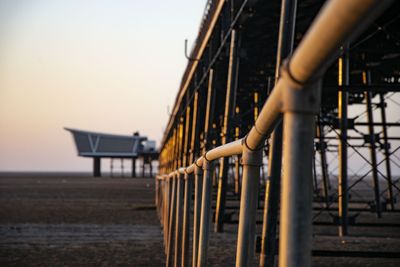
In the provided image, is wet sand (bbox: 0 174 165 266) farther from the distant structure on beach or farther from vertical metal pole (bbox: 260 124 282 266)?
the distant structure on beach

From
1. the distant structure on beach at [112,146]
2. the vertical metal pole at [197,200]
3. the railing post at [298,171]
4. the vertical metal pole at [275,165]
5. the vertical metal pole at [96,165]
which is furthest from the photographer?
the vertical metal pole at [96,165]

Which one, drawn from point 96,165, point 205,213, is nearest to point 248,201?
point 205,213

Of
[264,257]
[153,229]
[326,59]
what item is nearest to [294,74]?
[326,59]

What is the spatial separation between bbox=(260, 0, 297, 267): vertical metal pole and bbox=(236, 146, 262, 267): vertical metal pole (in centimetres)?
539

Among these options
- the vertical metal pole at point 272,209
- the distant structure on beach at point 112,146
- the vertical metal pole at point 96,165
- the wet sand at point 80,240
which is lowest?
the wet sand at point 80,240

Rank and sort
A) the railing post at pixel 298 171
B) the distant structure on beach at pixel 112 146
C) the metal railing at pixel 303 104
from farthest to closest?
the distant structure on beach at pixel 112 146 → the railing post at pixel 298 171 → the metal railing at pixel 303 104

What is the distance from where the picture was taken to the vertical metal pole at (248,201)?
84.4 inches

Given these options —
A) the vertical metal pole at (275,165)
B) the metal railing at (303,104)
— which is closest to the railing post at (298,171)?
the metal railing at (303,104)

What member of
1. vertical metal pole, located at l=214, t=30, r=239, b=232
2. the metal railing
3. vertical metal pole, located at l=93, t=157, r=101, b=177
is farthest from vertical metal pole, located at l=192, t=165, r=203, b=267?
vertical metal pole, located at l=93, t=157, r=101, b=177

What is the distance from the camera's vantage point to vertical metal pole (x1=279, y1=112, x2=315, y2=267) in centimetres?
123

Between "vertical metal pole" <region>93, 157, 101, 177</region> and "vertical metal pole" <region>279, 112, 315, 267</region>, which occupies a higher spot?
"vertical metal pole" <region>93, 157, 101, 177</region>

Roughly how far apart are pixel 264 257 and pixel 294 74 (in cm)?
669

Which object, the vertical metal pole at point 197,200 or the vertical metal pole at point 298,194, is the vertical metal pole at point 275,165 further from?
the vertical metal pole at point 298,194

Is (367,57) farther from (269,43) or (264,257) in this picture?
(264,257)
